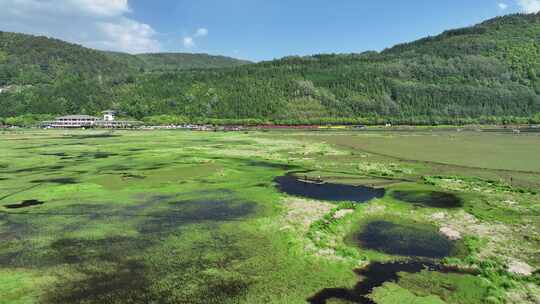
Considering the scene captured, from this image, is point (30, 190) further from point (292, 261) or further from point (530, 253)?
point (530, 253)

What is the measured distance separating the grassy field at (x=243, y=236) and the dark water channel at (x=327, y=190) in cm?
158

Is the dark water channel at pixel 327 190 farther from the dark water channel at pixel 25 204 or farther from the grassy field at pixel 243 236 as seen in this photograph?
the dark water channel at pixel 25 204

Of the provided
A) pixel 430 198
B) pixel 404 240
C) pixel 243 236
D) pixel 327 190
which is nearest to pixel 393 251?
pixel 404 240

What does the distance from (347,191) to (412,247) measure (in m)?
14.3

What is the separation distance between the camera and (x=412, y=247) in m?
20.4

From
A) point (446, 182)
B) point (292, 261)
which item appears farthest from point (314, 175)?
point (292, 261)

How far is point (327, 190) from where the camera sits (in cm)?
3472

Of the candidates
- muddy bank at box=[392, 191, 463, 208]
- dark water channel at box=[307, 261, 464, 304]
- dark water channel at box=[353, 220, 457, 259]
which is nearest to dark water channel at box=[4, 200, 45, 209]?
dark water channel at box=[307, 261, 464, 304]

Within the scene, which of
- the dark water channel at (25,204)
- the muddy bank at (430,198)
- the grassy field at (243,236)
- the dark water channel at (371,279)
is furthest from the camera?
the muddy bank at (430,198)

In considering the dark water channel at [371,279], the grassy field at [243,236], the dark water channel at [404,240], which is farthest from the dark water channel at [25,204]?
the dark water channel at [404,240]

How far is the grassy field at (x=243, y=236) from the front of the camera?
51.4 ft

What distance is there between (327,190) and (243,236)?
1468 cm

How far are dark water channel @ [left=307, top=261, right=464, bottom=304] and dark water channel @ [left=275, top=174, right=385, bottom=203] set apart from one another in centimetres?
1283

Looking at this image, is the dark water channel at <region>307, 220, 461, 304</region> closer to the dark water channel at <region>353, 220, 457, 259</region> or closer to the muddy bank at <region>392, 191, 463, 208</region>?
the dark water channel at <region>353, 220, 457, 259</region>
